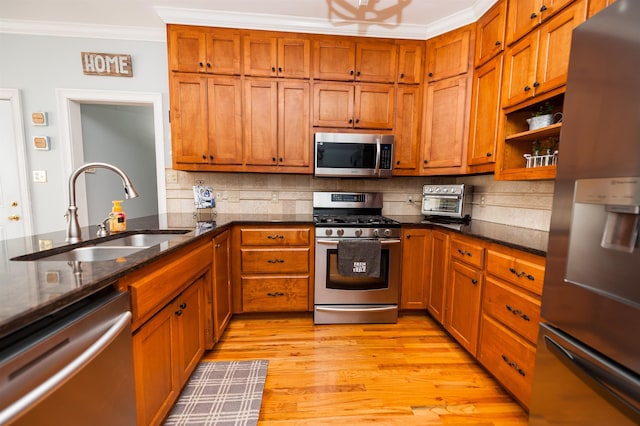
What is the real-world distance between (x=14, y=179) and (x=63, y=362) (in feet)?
9.78

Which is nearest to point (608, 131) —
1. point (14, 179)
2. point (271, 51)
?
point (271, 51)

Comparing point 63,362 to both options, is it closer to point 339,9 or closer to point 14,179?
point 339,9

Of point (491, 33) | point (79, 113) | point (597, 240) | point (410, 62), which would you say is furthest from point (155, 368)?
point (491, 33)

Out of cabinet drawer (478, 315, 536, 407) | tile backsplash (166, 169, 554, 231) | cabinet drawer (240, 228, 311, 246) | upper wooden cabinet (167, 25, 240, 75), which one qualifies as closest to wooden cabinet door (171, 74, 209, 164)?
upper wooden cabinet (167, 25, 240, 75)

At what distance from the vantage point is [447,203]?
2512 millimetres

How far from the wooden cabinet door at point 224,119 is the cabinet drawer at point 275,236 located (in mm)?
710

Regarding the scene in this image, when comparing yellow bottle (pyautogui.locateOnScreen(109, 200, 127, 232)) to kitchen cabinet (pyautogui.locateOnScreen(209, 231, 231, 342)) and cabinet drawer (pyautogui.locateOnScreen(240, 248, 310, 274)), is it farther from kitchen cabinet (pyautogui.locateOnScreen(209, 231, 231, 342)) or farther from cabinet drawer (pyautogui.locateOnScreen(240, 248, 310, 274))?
cabinet drawer (pyautogui.locateOnScreen(240, 248, 310, 274))

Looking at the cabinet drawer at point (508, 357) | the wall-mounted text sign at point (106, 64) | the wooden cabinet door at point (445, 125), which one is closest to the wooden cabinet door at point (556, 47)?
the wooden cabinet door at point (445, 125)

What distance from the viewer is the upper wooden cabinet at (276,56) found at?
2.42 meters

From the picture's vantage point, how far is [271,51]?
2.44 meters

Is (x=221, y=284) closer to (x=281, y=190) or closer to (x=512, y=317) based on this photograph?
(x=281, y=190)

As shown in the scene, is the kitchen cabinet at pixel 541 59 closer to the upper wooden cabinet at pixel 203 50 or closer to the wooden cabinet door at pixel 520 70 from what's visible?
the wooden cabinet door at pixel 520 70

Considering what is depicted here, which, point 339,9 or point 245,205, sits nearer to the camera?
point 339,9

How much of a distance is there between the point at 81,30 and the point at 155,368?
3.11 m
